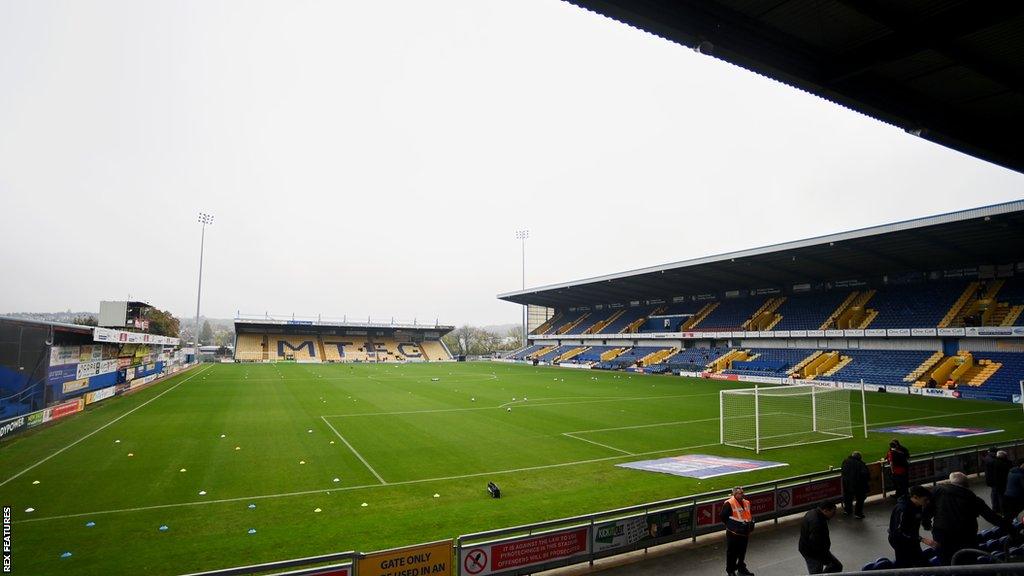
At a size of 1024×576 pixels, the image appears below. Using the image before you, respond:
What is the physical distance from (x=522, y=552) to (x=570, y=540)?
0.86m

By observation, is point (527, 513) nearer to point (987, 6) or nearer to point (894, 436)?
point (987, 6)

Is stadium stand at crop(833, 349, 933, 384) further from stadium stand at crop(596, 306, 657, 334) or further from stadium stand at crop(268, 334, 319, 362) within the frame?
stadium stand at crop(268, 334, 319, 362)

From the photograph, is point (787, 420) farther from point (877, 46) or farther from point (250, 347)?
point (250, 347)

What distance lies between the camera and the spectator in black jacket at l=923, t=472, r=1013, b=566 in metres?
6.27

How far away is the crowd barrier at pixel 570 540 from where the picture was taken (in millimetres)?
6727

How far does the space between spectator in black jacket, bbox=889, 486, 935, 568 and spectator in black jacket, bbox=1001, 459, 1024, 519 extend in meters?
2.61

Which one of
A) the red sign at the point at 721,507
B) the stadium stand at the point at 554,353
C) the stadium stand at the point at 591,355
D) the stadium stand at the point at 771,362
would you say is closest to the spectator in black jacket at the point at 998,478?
the red sign at the point at 721,507

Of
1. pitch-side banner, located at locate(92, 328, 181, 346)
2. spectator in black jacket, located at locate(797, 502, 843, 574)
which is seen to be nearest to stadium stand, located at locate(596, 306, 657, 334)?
pitch-side banner, located at locate(92, 328, 181, 346)

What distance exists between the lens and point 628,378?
1842 inches

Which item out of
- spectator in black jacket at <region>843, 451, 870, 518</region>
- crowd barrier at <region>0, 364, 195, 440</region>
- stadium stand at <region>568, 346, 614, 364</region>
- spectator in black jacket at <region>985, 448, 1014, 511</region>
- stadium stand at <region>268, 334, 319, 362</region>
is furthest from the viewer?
stadium stand at <region>268, 334, 319, 362</region>

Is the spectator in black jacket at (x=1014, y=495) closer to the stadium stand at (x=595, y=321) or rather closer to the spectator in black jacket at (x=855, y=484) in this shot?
the spectator in black jacket at (x=855, y=484)

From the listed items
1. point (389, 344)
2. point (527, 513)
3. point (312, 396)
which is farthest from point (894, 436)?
point (389, 344)

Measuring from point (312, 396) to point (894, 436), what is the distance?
96.5 feet

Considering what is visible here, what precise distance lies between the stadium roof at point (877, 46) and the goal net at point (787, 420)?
31.7 feet
